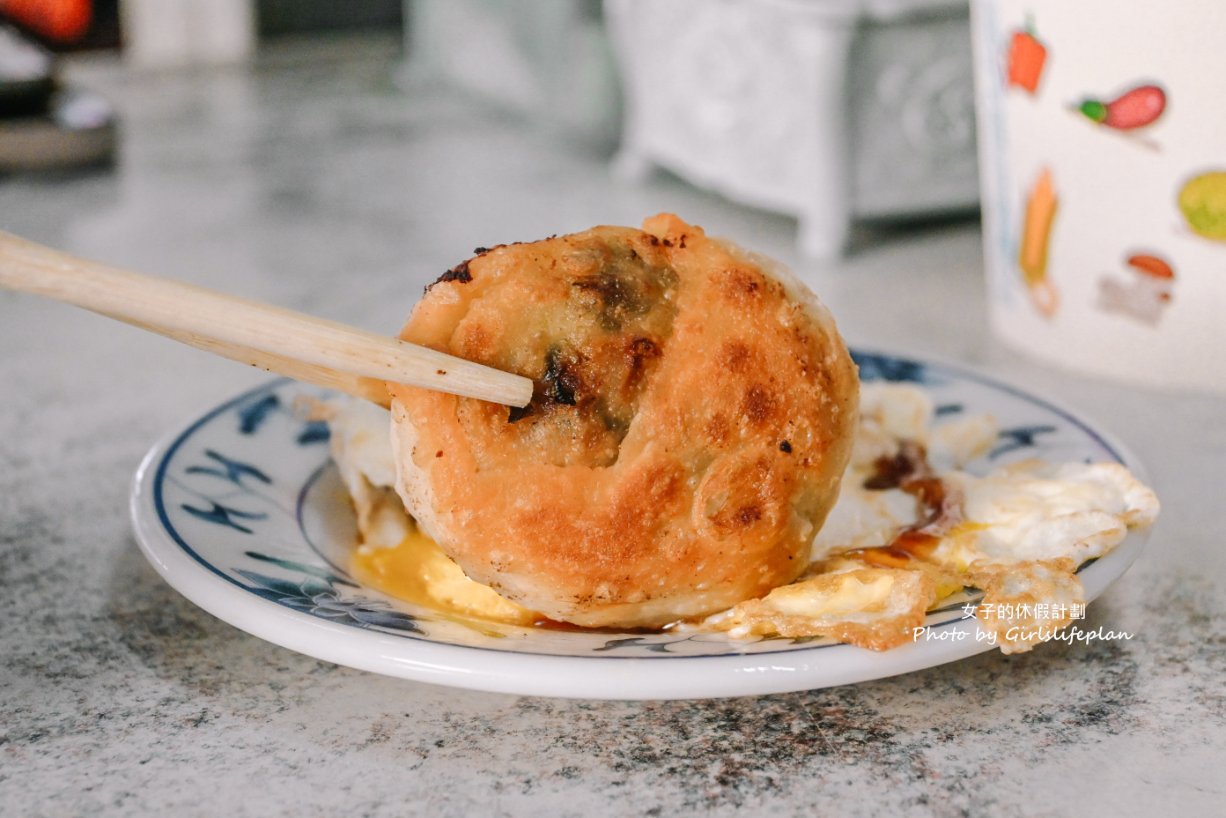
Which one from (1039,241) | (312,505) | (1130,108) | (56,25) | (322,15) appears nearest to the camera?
(312,505)

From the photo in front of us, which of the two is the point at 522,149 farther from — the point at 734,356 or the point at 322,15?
the point at 734,356

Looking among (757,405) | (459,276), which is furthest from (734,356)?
(459,276)

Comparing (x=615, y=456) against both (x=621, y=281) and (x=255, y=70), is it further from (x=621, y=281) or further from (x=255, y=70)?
(x=255, y=70)

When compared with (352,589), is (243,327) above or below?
above

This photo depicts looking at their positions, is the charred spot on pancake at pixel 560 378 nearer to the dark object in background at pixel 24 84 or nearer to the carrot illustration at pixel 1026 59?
the carrot illustration at pixel 1026 59

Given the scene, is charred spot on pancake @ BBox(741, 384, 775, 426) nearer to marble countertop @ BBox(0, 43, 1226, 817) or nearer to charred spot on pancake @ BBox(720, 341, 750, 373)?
charred spot on pancake @ BBox(720, 341, 750, 373)

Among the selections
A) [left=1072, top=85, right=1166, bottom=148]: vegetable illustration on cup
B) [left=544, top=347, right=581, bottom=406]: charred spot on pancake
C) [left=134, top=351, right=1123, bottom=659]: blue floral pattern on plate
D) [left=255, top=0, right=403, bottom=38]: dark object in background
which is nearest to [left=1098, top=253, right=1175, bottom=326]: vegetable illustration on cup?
[left=1072, top=85, right=1166, bottom=148]: vegetable illustration on cup
